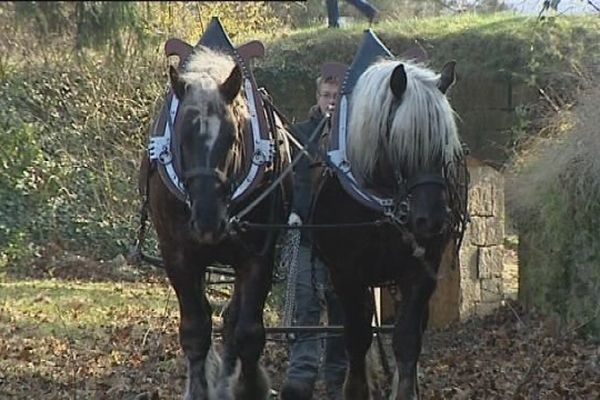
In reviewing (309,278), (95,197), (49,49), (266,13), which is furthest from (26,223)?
(49,49)

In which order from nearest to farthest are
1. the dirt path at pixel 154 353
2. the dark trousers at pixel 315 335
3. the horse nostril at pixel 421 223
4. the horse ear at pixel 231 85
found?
the horse nostril at pixel 421 223, the horse ear at pixel 231 85, the dark trousers at pixel 315 335, the dirt path at pixel 154 353

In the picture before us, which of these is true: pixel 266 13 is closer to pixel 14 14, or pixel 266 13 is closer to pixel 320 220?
pixel 320 220

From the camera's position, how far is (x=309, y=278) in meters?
7.43

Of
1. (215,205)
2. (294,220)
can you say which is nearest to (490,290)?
(294,220)

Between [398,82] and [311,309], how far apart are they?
2.04 m

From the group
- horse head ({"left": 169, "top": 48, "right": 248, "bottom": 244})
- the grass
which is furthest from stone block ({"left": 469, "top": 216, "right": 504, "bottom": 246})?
horse head ({"left": 169, "top": 48, "right": 248, "bottom": 244})

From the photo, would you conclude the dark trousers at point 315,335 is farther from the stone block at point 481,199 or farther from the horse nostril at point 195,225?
the stone block at point 481,199

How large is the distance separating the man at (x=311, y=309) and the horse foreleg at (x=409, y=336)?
108cm

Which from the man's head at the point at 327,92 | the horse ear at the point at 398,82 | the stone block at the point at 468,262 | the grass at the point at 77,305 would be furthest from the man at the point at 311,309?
Result: the stone block at the point at 468,262

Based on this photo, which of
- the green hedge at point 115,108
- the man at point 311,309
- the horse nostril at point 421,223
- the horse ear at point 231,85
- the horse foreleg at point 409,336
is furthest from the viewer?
the green hedge at point 115,108

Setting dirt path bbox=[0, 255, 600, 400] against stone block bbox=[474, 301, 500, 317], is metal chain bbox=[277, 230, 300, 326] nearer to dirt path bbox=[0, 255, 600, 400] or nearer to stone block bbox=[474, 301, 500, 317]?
dirt path bbox=[0, 255, 600, 400]

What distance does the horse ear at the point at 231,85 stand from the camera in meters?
6.13

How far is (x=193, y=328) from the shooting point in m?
6.38

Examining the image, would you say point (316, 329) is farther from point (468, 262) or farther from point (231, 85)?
point (468, 262)
